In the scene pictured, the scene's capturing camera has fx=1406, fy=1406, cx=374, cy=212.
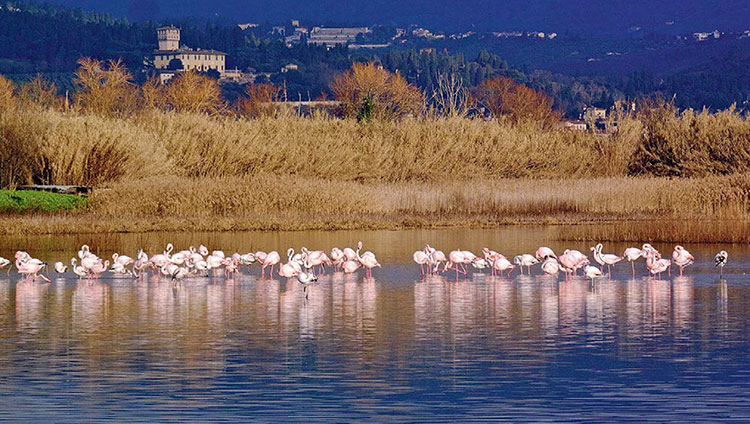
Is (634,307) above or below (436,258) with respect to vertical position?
below

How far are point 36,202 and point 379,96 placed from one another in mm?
68064

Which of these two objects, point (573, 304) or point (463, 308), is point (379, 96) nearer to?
point (573, 304)

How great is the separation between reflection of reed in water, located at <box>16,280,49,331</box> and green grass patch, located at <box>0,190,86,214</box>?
12.6 meters

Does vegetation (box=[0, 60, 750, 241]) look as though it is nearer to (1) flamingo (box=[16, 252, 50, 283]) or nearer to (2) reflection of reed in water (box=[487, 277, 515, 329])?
(2) reflection of reed in water (box=[487, 277, 515, 329])

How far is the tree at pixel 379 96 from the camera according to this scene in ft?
209

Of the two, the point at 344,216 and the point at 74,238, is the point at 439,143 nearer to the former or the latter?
the point at 344,216

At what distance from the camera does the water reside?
38.0 feet

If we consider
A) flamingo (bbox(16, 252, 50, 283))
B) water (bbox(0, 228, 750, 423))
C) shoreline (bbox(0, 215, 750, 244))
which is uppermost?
shoreline (bbox(0, 215, 750, 244))

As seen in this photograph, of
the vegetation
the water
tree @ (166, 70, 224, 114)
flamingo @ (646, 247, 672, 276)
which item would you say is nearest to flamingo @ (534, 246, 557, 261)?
the water

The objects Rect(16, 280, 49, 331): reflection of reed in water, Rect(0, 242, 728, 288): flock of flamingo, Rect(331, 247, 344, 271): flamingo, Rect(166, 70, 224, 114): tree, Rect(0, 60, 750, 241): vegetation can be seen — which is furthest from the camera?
Rect(166, 70, 224, 114): tree

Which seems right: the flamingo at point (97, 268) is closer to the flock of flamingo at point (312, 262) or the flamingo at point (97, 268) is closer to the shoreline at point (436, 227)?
the flock of flamingo at point (312, 262)

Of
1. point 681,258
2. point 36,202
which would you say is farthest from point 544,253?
point 36,202

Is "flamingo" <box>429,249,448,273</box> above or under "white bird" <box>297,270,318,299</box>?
above

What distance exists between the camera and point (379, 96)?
330 feet
